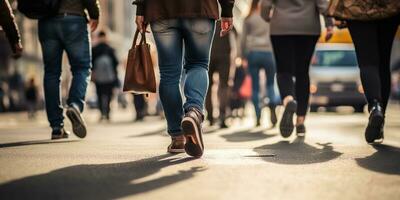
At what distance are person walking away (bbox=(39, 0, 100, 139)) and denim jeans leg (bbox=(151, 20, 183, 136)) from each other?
1665 millimetres

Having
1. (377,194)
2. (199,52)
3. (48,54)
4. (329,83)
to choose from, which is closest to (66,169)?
(199,52)

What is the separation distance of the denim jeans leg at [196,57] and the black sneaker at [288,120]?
1820mm

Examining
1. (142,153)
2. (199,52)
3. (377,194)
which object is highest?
(199,52)

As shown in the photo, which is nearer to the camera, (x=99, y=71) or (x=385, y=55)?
(x=385, y=55)

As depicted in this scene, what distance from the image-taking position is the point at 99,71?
546 inches

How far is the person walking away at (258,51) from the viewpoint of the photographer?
989cm

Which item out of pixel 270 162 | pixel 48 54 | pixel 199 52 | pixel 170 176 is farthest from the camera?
pixel 48 54

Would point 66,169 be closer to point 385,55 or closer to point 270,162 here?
point 270,162

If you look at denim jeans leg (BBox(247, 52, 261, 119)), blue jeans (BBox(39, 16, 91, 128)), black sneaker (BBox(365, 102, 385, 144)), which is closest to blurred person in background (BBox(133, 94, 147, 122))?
denim jeans leg (BBox(247, 52, 261, 119))

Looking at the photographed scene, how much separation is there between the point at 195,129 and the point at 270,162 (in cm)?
51

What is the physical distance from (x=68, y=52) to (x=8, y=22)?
27.3 inches

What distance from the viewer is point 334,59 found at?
57.8 ft

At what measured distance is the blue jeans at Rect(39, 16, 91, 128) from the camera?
21.6ft

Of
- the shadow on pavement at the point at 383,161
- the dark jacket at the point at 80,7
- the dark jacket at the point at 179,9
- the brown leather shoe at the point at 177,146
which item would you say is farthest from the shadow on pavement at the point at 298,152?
the dark jacket at the point at 80,7
